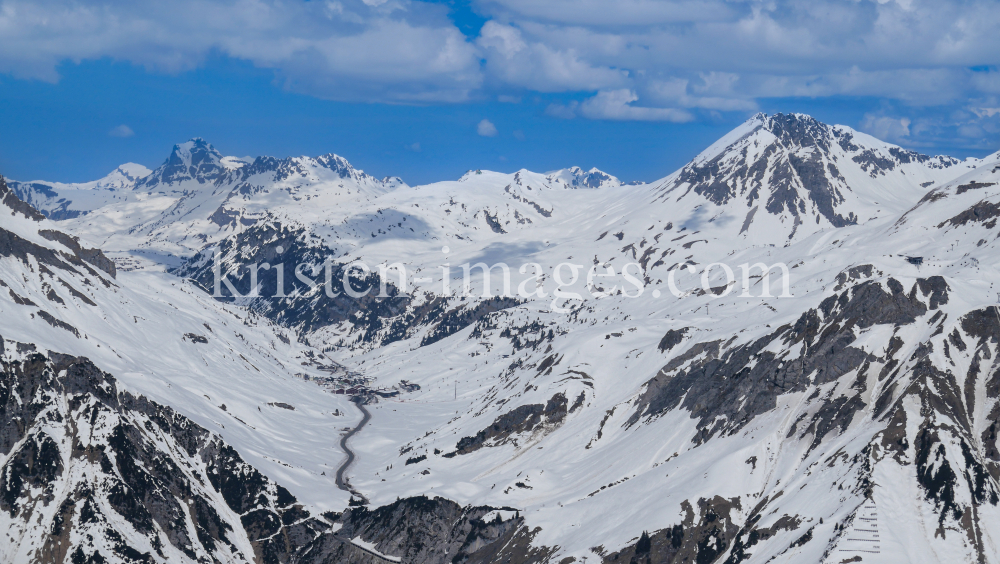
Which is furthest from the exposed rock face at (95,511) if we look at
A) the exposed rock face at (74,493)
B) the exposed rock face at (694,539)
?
the exposed rock face at (694,539)

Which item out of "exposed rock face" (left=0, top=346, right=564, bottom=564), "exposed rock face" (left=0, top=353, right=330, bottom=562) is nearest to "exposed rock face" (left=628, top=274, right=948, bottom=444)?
"exposed rock face" (left=0, top=346, right=564, bottom=564)

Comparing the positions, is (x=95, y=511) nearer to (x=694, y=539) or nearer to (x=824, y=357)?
(x=694, y=539)

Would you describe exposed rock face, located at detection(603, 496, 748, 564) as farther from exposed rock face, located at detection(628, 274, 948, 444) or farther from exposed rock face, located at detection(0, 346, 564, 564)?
exposed rock face, located at detection(628, 274, 948, 444)

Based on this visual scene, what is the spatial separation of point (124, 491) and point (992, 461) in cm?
16550

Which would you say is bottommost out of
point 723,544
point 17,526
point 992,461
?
point 17,526

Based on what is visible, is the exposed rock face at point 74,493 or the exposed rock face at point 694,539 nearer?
the exposed rock face at point 694,539

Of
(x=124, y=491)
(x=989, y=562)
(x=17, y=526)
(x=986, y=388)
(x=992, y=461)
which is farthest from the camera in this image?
(x=124, y=491)

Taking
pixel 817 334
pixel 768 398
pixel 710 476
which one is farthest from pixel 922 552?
pixel 817 334

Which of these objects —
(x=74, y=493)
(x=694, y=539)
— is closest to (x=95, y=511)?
(x=74, y=493)

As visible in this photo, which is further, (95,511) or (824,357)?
(824,357)

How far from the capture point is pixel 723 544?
154 metres

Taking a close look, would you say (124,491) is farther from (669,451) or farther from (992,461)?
(992,461)

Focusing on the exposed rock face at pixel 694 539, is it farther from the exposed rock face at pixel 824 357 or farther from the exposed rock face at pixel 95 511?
the exposed rock face at pixel 824 357

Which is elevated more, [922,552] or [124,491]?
[922,552]
